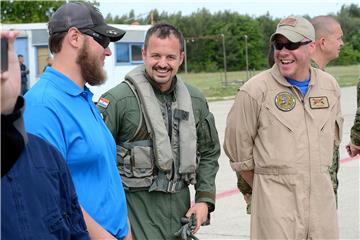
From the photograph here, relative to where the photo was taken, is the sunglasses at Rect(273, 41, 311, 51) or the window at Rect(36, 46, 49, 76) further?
the window at Rect(36, 46, 49, 76)

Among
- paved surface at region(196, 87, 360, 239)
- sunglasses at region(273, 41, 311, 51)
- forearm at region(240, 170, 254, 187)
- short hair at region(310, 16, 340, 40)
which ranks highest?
short hair at region(310, 16, 340, 40)

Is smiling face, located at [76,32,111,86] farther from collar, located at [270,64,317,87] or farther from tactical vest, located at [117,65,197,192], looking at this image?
collar, located at [270,64,317,87]

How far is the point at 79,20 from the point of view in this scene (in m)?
3.07

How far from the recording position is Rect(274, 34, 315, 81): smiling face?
4371mm

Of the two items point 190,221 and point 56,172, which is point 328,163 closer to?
point 190,221

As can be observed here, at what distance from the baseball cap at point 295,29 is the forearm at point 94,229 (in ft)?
6.81

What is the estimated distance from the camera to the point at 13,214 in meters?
2.06

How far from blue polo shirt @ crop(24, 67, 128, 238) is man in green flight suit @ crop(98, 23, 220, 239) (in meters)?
0.84

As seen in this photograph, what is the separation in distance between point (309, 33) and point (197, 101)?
3.00 ft

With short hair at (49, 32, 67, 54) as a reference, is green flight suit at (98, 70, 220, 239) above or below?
below

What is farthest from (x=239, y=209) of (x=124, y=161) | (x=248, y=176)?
(x=124, y=161)

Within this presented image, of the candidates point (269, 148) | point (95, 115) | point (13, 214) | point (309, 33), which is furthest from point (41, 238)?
point (309, 33)

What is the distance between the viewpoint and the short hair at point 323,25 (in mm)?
5344

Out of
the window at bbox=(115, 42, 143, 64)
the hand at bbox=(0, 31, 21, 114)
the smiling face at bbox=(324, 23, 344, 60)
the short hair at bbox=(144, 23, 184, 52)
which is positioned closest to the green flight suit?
the short hair at bbox=(144, 23, 184, 52)
